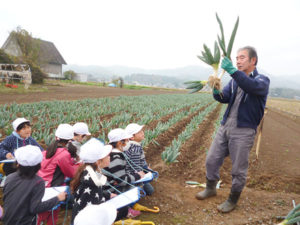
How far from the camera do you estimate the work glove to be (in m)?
2.19

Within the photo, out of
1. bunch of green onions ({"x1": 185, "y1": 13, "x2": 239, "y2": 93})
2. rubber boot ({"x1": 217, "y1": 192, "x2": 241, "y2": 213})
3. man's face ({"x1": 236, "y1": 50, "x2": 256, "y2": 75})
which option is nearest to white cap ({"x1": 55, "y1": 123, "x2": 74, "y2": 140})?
bunch of green onions ({"x1": 185, "y1": 13, "x2": 239, "y2": 93})

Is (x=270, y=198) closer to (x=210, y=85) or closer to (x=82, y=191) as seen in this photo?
(x=210, y=85)

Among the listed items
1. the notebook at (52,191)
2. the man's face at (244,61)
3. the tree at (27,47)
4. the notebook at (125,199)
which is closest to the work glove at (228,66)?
the man's face at (244,61)

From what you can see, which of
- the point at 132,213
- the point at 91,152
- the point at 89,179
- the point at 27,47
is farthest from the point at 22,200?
the point at 27,47

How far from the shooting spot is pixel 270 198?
3.01 meters

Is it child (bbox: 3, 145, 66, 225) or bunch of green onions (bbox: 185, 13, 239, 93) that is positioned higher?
bunch of green onions (bbox: 185, 13, 239, 93)

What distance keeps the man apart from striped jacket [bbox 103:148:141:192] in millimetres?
1153

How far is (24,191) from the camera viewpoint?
1630 millimetres

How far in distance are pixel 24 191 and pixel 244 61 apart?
253 cm

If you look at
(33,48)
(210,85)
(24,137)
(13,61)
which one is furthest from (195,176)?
(33,48)

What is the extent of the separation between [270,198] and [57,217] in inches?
112

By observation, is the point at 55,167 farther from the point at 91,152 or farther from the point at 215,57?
the point at 215,57

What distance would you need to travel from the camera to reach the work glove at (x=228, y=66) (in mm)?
2189

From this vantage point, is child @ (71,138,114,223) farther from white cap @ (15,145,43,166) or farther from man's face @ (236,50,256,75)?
man's face @ (236,50,256,75)
